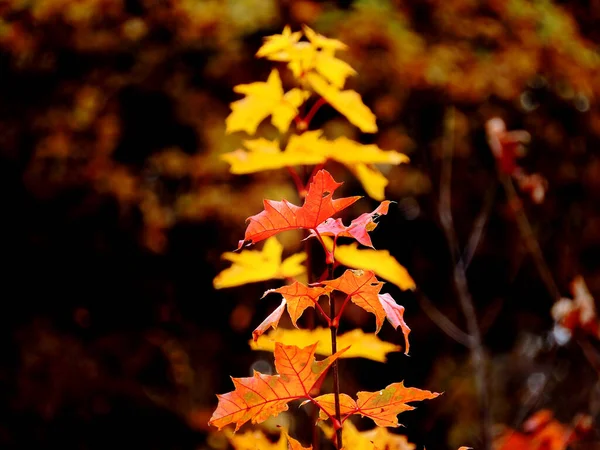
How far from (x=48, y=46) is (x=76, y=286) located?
3.48 feet

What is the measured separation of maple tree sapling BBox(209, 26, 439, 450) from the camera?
716mm

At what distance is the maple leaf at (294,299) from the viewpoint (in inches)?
27.4

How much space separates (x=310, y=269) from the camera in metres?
1.10

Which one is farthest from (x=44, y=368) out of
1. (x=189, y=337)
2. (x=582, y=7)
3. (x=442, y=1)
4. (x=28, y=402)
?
(x=582, y=7)

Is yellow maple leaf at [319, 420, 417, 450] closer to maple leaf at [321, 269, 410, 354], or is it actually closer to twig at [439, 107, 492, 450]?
maple leaf at [321, 269, 410, 354]

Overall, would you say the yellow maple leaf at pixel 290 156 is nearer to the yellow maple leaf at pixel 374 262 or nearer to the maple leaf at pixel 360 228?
the yellow maple leaf at pixel 374 262

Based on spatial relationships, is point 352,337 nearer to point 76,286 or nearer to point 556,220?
point 76,286

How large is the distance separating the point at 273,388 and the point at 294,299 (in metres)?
0.12

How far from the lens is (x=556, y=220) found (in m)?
3.49

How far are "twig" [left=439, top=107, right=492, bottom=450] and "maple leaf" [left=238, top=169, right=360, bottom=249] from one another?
1469 mm

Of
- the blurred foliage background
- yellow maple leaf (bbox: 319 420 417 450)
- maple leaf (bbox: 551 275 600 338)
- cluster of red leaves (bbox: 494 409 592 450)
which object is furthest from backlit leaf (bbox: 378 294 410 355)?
the blurred foliage background

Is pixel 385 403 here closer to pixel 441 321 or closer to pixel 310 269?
pixel 310 269

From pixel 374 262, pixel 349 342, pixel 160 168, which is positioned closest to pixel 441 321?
pixel 160 168

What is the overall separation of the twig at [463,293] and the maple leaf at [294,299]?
4.83ft
